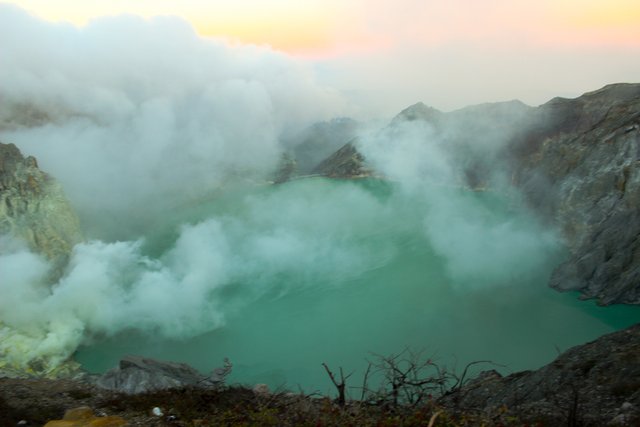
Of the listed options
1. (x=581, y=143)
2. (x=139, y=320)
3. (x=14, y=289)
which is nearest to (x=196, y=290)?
(x=139, y=320)

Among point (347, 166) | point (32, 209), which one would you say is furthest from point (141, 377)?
point (347, 166)

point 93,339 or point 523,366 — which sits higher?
point 93,339

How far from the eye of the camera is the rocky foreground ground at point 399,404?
27.9 ft

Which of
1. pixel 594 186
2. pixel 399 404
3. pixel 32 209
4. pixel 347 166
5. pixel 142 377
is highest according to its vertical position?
pixel 347 166

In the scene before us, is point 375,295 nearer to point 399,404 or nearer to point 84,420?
point 399,404

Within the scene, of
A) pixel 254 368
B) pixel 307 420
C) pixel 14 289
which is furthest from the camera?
pixel 14 289

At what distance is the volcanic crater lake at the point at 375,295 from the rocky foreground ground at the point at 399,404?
8.59 metres

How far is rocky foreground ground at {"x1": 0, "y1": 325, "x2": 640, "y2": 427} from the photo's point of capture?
27.9 ft

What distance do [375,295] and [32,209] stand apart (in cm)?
3259

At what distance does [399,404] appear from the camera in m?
11.7

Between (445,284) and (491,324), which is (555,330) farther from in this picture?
(445,284)

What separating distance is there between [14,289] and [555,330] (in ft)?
133

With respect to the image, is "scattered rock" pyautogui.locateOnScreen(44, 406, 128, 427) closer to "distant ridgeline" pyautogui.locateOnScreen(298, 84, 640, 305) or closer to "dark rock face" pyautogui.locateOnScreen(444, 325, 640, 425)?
"dark rock face" pyautogui.locateOnScreen(444, 325, 640, 425)

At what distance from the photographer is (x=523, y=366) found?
1076 inches
